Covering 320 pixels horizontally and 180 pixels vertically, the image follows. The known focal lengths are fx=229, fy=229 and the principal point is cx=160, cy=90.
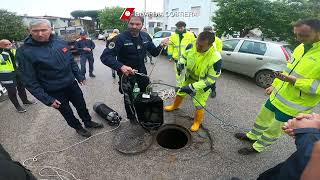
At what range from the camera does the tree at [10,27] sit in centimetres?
1883

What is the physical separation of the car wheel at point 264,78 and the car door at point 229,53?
88 centimetres

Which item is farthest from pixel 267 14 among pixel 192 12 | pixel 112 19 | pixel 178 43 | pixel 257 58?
pixel 112 19

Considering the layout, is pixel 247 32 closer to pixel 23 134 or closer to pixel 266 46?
pixel 266 46

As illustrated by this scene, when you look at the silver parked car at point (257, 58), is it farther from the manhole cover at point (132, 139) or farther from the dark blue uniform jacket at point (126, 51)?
the manhole cover at point (132, 139)

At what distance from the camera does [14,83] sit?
16.3 ft

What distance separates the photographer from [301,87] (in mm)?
2674

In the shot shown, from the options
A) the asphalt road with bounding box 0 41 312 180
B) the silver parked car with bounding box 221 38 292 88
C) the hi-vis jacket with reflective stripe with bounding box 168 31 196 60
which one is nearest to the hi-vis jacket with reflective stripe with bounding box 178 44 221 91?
the asphalt road with bounding box 0 41 312 180

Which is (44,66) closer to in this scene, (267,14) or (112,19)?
(267,14)

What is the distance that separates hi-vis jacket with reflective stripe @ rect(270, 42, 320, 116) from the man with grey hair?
3075 millimetres

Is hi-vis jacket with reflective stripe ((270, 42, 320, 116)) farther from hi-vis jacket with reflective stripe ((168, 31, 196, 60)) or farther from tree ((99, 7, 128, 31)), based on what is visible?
tree ((99, 7, 128, 31))

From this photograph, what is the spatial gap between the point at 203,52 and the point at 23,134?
354 centimetres

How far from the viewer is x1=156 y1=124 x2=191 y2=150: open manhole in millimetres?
4246

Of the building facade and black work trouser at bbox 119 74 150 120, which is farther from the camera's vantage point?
the building facade

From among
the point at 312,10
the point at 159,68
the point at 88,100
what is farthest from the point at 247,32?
the point at 88,100
